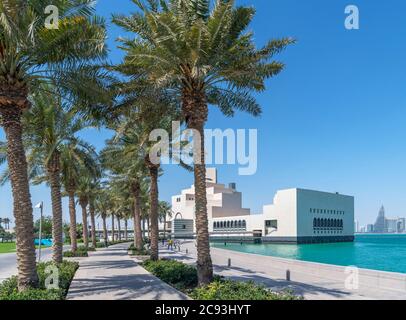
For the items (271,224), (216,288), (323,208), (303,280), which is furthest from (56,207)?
(323,208)

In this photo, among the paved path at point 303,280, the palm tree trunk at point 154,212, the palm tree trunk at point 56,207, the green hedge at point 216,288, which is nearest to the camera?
the green hedge at point 216,288

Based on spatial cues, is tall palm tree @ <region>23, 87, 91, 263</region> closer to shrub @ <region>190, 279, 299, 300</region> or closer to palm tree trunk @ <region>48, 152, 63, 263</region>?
palm tree trunk @ <region>48, 152, 63, 263</region>

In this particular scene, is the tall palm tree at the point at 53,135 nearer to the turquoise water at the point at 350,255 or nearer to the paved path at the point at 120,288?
the paved path at the point at 120,288

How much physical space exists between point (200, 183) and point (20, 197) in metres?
5.64

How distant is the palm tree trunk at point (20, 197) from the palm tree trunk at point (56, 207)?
862cm

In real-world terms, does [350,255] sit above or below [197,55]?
below

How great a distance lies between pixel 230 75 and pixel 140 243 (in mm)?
26188

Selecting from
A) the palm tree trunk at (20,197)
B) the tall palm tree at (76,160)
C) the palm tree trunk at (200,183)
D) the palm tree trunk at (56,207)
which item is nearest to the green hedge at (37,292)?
the palm tree trunk at (20,197)

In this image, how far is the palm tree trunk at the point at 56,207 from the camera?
804 inches

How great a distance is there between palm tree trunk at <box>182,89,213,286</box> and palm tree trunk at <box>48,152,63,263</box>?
381 inches

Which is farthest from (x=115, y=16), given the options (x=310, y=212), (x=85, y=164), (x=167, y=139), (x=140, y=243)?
(x=310, y=212)

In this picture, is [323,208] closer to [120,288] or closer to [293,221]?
[293,221]

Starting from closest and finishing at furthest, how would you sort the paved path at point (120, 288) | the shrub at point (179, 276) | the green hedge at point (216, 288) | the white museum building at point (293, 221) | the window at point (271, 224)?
the green hedge at point (216, 288) → the paved path at point (120, 288) → the shrub at point (179, 276) → the white museum building at point (293, 221) → the window at point (271, 224)

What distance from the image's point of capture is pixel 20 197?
11.8 m
